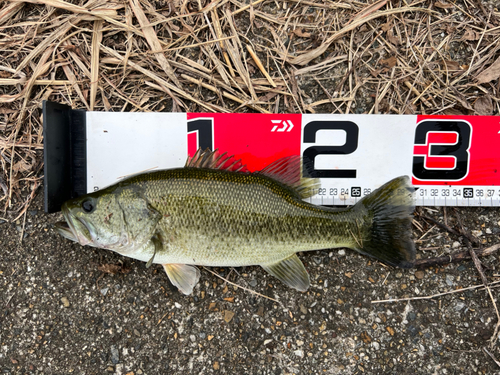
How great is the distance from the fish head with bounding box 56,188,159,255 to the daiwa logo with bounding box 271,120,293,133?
Result: 1.18 meters

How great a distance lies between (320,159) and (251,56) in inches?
40.6

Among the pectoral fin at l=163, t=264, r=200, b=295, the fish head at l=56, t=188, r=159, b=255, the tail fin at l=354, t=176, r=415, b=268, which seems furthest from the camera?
the pectoral fin at l=163, t=264, r=200, b=295

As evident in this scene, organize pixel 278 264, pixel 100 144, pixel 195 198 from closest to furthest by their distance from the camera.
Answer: pixel 195 198 < pixel 278 264 < pixel 100 144

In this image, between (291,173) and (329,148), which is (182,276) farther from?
(329,148)

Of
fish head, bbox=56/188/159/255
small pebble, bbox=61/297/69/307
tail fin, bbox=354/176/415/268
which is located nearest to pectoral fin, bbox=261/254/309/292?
tail fin, bbox=354/176/415/268

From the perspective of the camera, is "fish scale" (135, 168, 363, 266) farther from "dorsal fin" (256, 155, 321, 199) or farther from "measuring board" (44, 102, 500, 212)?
"measuring board" (44, 102, 500, 212)

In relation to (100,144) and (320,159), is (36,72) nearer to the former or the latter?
(100,144)

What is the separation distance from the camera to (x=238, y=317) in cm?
260

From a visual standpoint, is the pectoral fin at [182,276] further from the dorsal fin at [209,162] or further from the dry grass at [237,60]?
the dry grass at [237,60]

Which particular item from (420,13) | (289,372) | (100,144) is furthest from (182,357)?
(420,13)

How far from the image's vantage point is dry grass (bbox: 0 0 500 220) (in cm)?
265

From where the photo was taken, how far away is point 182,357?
2.57m

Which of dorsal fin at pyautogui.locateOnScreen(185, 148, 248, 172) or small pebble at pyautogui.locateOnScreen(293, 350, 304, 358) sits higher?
dorsal fin at pyautogui.locateOnScreen(185, 148, 248, 172)

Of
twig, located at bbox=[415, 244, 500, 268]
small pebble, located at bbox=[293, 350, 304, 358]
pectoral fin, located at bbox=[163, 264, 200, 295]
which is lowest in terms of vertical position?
small pebble, located at bbox=[293, 350, 304, 358]
